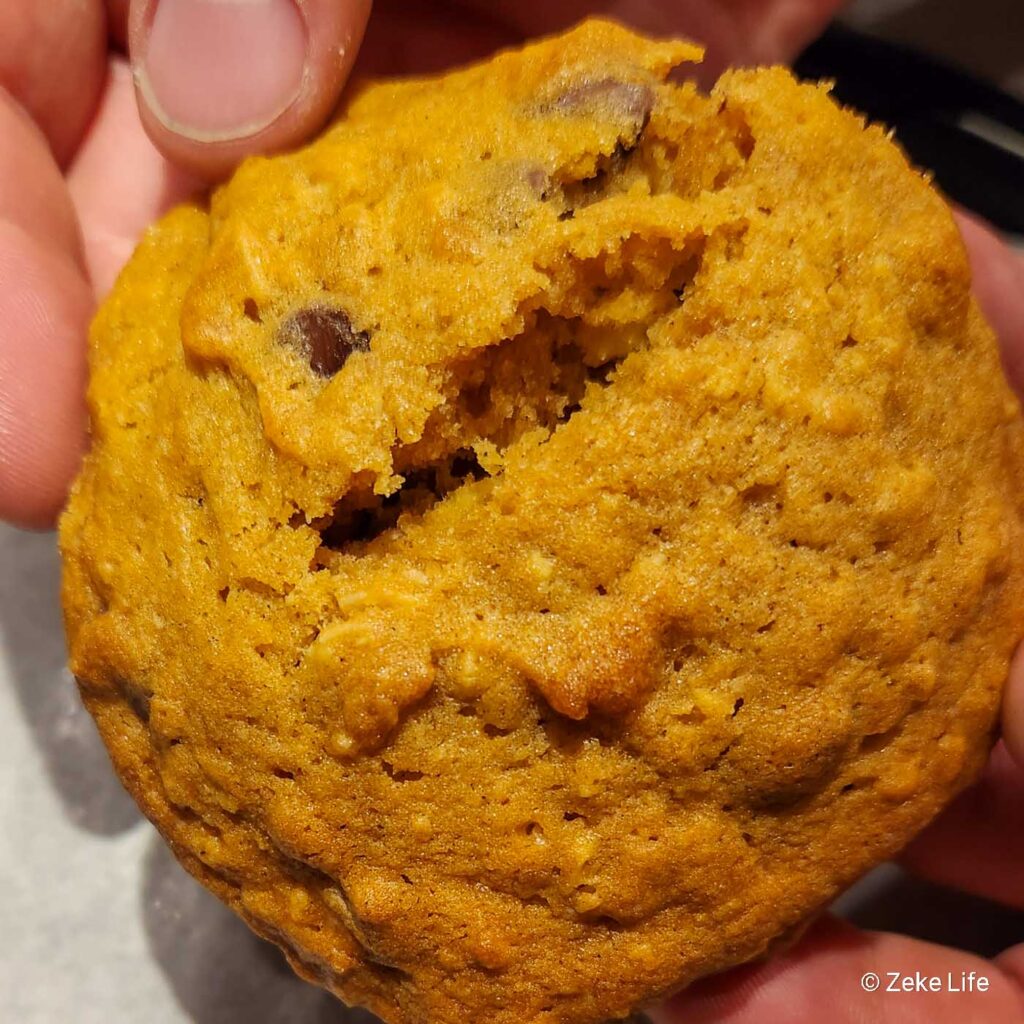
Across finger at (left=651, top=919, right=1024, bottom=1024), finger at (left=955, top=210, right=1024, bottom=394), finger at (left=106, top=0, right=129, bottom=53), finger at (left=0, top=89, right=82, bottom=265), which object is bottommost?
finger at (left=651, top=919, right=1024, bottom=1024)

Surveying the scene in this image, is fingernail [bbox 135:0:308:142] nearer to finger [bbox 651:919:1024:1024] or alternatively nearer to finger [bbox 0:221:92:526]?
finger [bbox 0:221:92:526]

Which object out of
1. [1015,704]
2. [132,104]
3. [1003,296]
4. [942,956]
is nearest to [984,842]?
[942,956]

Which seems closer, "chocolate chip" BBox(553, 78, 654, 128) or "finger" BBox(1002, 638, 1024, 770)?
"chocolate chip" BBox(553, 78, 654, 128)

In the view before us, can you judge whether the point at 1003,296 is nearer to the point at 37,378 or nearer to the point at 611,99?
the point at 611,99

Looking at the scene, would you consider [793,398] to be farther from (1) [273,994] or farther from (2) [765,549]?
(1) [273,994]

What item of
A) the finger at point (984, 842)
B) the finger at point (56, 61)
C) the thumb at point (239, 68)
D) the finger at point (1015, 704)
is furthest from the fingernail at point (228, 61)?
the finger at point (984, 842)

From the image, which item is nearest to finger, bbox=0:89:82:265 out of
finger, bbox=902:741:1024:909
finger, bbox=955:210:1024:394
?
finger, bbox=955:210:1024:394

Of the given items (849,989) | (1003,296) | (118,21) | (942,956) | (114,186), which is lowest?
(849,989)
